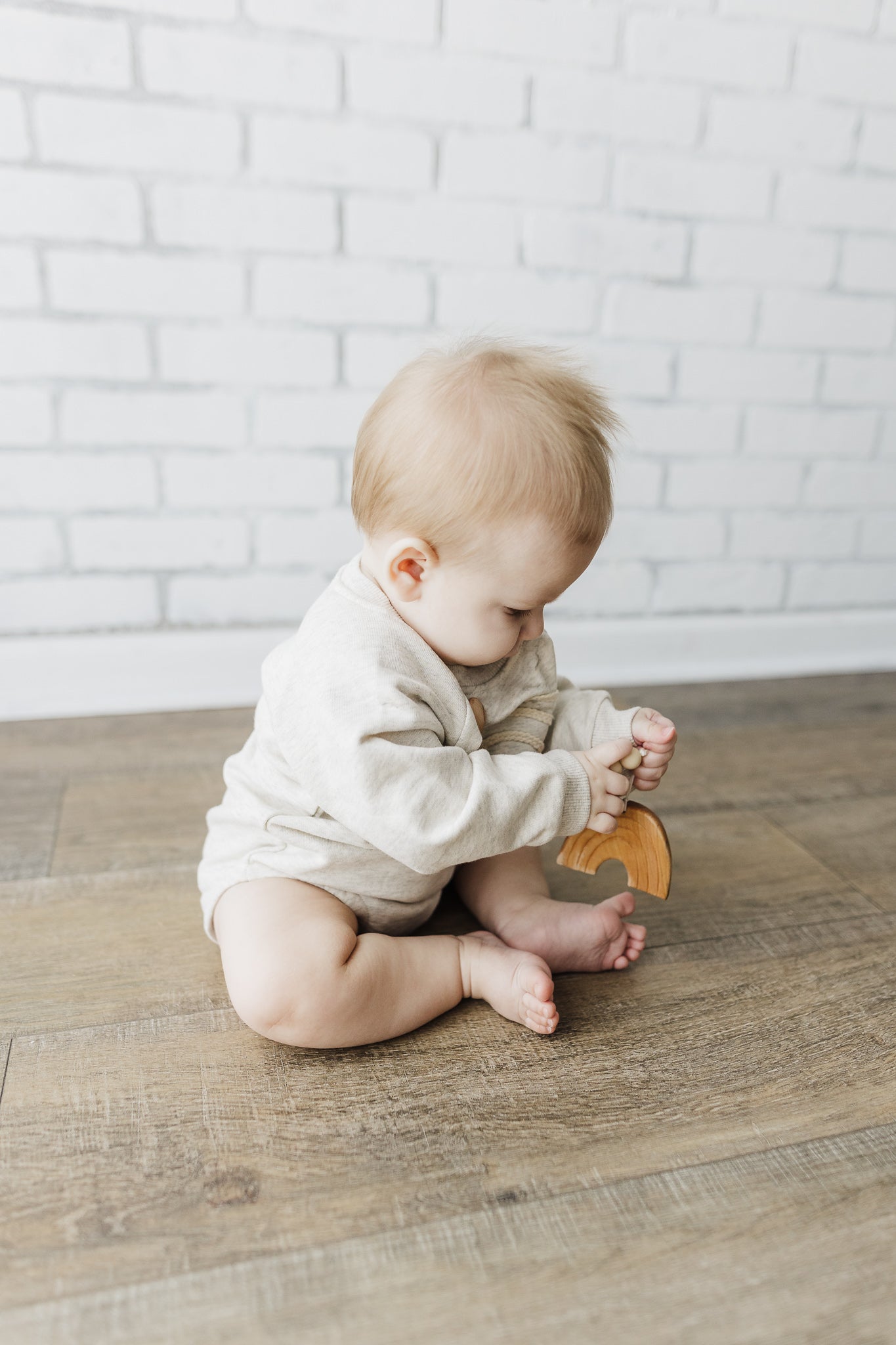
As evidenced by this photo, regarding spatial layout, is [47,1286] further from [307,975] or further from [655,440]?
[655,440]

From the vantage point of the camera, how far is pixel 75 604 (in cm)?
149

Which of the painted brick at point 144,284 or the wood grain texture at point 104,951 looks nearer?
the wood grain texture at point 104,951

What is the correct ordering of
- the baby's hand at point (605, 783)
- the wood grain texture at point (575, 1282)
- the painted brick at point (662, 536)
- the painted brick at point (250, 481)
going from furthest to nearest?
the painted brick at point (662, 536) → the painted brick at point (250, 481) → the baby's hand at point (605, 783) → the wood grain texture at point (575, 1282)

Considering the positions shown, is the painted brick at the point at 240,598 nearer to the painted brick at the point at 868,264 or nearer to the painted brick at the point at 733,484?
the painted brick at the point at 733,484

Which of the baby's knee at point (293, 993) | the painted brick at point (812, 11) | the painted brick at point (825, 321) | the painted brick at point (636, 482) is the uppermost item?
the painted brick at point (812, 11)

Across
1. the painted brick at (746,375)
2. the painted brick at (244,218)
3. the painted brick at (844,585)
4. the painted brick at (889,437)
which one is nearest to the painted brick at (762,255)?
the painted brick at (746,375)

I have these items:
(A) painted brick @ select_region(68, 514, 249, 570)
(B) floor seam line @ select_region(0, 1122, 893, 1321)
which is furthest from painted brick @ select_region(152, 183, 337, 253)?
(B) floor seam line @ select_region(0, 1122, 893, 1321)

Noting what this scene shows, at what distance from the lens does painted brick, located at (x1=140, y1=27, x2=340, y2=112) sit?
1.30 meters

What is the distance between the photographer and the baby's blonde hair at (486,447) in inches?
30.0

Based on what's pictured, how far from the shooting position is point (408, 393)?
791 mm

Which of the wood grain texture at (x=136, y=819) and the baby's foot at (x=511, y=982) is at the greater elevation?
the baby's foot at (x=511, y=982)

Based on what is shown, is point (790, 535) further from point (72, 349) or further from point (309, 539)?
point (72, 349)

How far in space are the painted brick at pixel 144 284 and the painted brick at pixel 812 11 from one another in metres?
0.82

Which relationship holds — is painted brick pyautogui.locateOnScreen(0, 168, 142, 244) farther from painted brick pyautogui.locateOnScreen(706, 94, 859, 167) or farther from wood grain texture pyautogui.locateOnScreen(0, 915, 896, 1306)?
wood grain texture pyautogui.locateOnScreen(0, 915, 896, 1306)
